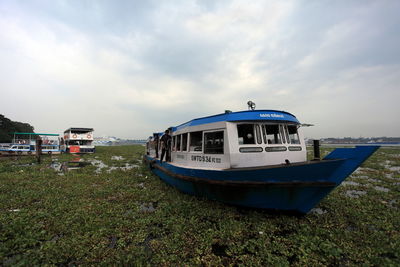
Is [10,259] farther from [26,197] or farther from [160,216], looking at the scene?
[26,197]

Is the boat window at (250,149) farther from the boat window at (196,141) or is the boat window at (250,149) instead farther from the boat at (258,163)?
the boat window at (196,141)

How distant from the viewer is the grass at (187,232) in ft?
11.7

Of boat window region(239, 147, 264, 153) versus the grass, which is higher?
boat window region(239, 147, 264, 153)

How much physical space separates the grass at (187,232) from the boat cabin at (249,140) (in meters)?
1.66

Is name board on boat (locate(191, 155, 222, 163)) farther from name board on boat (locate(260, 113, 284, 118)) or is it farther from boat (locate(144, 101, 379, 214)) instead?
name board on boat (locate(260, 113, 284, 118))

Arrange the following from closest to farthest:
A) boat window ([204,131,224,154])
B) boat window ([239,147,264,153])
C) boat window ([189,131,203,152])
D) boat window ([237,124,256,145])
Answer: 1. boat window ([239,147,264,153])
2. boat window ([237,124,256,145])
3. boat window ([204,131,224,154])
4. boat window ([189,131,203,152])

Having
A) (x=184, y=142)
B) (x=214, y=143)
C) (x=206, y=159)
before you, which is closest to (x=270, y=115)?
(x=214, y=143)

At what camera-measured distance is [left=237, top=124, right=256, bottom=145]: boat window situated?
6244 mm

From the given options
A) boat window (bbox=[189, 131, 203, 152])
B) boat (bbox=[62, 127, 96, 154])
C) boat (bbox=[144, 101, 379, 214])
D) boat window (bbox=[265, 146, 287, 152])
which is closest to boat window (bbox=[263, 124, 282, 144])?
boat (bbox=[144, 101, 379, 214])

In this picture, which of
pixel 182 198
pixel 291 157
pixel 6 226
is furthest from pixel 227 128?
pixel 6 226

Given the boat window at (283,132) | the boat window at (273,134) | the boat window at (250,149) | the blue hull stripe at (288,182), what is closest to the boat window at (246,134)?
the boat window at (250,149)

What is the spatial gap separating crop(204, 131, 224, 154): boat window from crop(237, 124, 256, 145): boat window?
0.67 m

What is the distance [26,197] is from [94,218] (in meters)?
4.33

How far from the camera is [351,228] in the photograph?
4816 millimetres
